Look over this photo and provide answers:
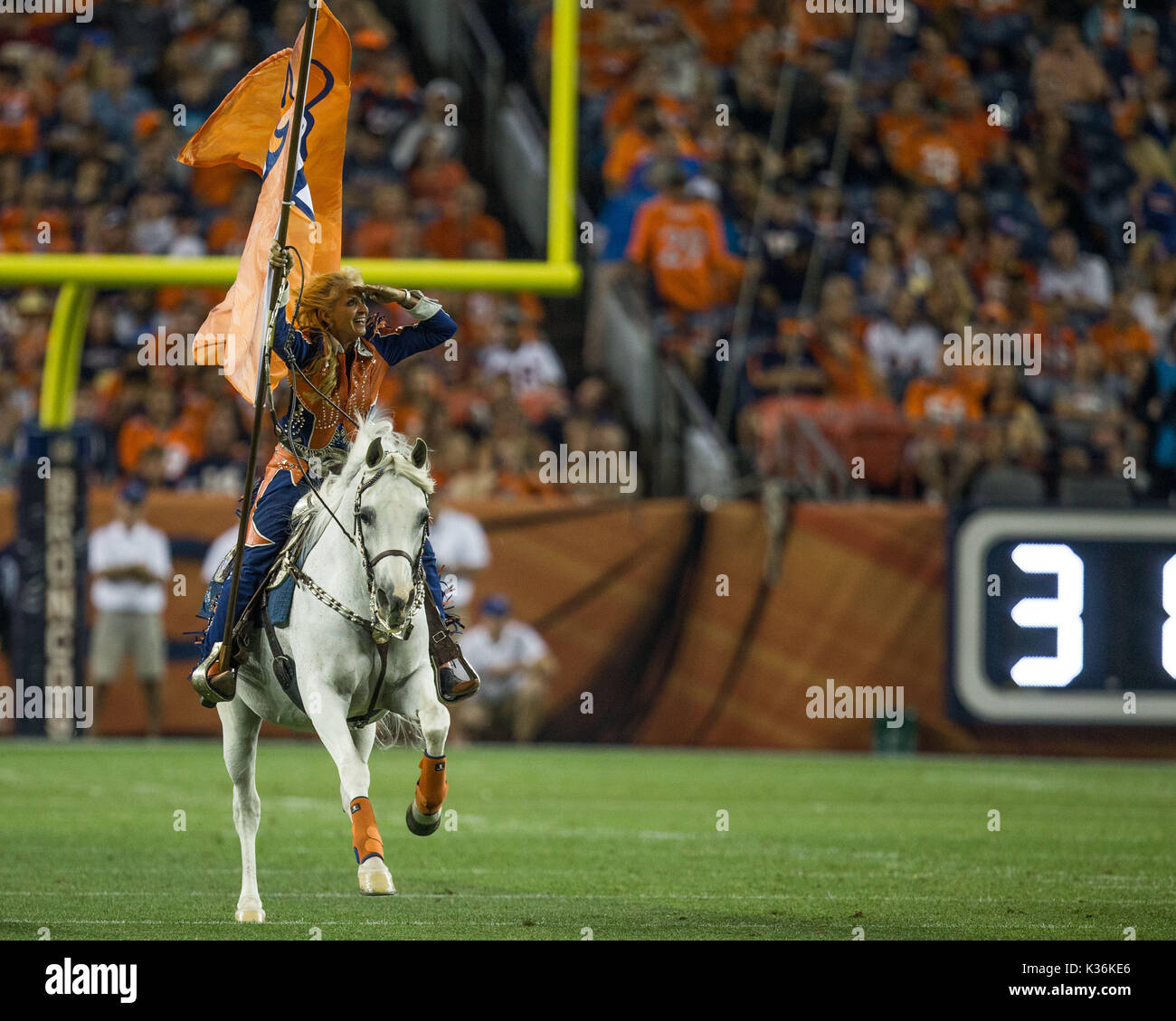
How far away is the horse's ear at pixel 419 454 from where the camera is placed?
23.1 ft

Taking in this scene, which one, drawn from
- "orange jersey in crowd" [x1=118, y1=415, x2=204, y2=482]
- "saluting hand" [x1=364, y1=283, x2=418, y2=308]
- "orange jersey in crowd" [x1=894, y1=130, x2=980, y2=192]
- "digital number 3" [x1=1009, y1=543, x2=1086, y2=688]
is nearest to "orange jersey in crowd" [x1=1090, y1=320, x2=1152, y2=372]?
"orange jersey in crowd" [x1=894, y1=130, x2=980, y2=192]

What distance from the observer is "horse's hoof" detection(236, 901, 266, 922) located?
736 centimetres

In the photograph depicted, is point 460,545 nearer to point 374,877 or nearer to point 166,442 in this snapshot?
point 166,442

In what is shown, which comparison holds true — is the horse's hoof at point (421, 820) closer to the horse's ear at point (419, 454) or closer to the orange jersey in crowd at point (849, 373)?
the horse's ear at point (419, 454)

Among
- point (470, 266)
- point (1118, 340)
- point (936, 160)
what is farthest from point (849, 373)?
point (470, 266)

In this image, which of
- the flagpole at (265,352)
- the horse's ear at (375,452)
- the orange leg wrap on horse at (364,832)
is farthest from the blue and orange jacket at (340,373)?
the orange leg wrap on horse at (364,832)

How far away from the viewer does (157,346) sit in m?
16.2

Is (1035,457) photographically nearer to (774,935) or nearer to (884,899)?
(884,899)

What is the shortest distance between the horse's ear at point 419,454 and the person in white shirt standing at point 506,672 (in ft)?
28.0

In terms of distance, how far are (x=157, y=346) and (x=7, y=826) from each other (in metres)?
6.27

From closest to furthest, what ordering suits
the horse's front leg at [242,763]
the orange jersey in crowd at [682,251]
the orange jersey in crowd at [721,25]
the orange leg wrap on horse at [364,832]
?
the orange leg wrap on horse at [364,832] → the horse's front leg at [242,763] → the orange jersey in crowd at [682,251] → the orange jersey in crowd at [721,25]

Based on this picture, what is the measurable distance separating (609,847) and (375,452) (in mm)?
3825

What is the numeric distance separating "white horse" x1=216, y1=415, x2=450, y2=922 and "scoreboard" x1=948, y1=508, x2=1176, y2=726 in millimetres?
7683

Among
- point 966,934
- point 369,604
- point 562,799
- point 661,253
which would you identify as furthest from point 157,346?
point 966,934
